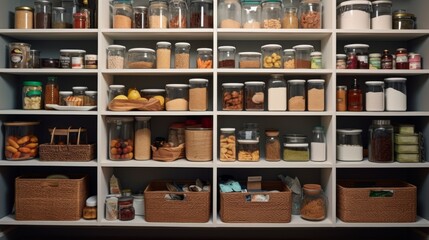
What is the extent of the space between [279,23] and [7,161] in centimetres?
207

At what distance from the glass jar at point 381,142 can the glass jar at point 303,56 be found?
62 centimetres

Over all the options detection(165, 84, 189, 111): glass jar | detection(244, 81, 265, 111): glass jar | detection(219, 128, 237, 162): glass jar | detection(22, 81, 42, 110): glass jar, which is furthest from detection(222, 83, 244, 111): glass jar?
detection(22, 81, 42, 110): glass jar

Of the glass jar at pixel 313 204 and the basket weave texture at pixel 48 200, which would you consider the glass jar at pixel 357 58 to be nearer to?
the glass jar at pixel 313 204

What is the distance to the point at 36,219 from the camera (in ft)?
7.77

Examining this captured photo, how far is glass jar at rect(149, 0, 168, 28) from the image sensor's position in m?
2.43

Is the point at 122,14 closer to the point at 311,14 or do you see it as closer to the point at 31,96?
the point at 31,96

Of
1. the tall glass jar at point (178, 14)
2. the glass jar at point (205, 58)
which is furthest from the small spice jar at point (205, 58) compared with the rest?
the tall glass jar at point (178, 14)

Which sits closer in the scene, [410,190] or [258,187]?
[410,190]

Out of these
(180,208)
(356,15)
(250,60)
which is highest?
(356,15)

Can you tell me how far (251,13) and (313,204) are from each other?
1372mm

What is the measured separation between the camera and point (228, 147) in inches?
94.8

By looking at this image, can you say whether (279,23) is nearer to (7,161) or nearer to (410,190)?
(410,190)

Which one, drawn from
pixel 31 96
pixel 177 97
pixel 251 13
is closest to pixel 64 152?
pixel 31 96

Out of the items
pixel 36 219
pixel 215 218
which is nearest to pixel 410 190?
pixel 215 218
